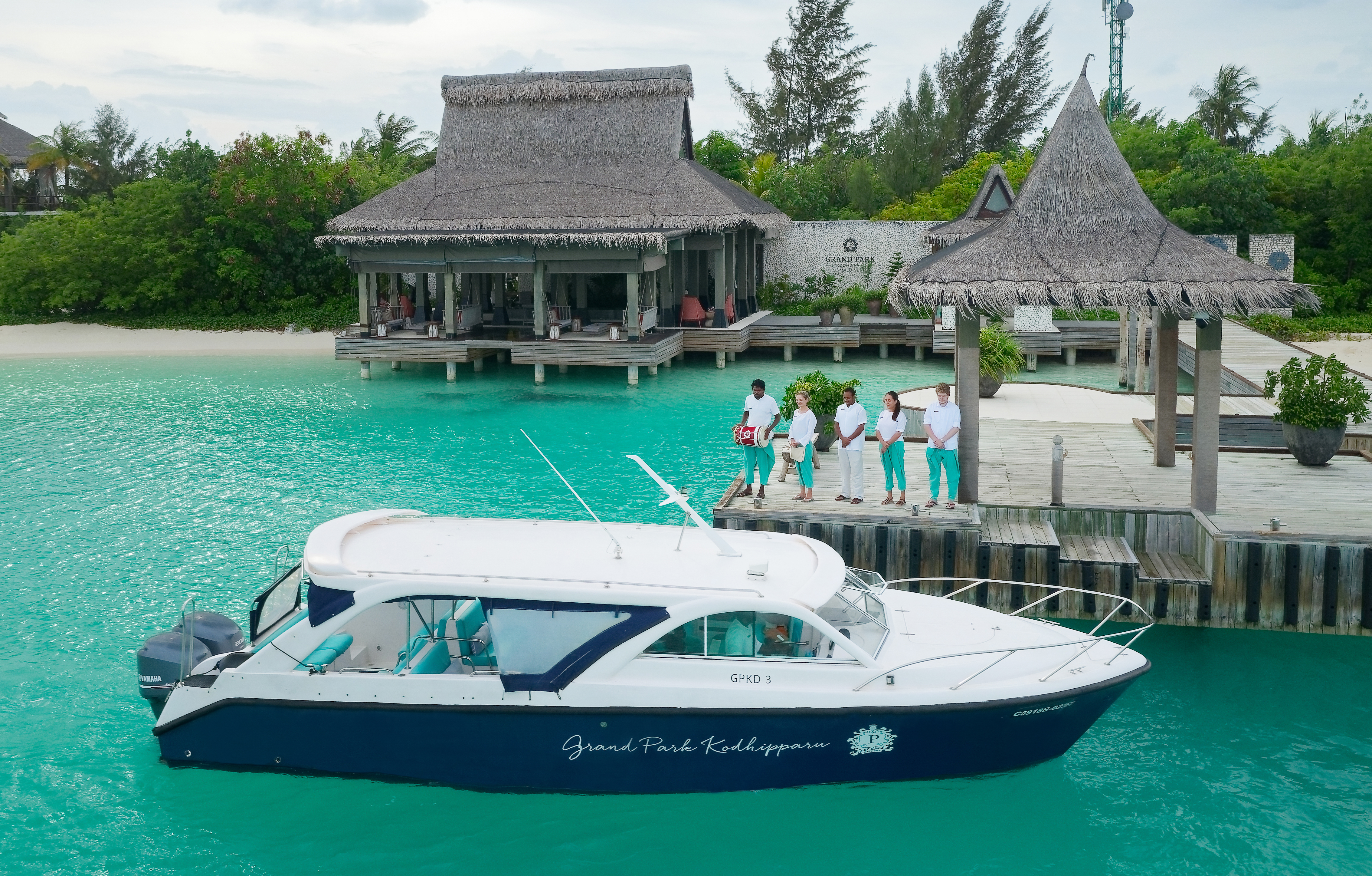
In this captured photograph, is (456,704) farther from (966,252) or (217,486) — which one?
(217,486)

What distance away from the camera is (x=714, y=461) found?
19.9 meters

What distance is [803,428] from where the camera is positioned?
→ 1334 cm

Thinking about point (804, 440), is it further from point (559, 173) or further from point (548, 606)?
point (559, 173)

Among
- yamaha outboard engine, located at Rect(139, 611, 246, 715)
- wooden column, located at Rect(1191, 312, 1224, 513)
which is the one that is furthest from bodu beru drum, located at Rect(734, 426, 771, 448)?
yamaha outboard engine, located at Rect(139, 611, 246, 715)

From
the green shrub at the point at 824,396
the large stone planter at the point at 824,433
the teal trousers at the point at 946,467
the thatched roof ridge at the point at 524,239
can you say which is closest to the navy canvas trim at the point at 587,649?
the teal trousers at the point at 946,467

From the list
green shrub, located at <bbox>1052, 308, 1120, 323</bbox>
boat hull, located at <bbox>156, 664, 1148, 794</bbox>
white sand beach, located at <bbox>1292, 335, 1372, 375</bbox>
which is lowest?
boat hull, located at <bbox>156, 664, 1148, 794</bbox>

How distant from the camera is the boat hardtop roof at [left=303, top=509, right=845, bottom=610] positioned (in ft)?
27.9

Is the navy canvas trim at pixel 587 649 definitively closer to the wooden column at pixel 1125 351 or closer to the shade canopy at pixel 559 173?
the wooden column at pixel 1125 351

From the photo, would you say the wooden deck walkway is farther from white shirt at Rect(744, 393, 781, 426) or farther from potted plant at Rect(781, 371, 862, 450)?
white shirt at Rect(744, 393, 781, 426)

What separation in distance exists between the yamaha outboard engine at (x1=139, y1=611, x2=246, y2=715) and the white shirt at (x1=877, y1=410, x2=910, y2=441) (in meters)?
6.98

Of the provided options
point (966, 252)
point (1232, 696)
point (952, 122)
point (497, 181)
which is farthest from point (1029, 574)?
point (952, 122)

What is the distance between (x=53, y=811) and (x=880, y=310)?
98.7 ft

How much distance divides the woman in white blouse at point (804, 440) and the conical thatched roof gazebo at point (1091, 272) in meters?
1.57

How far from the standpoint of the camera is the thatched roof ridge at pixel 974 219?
22.4 m
